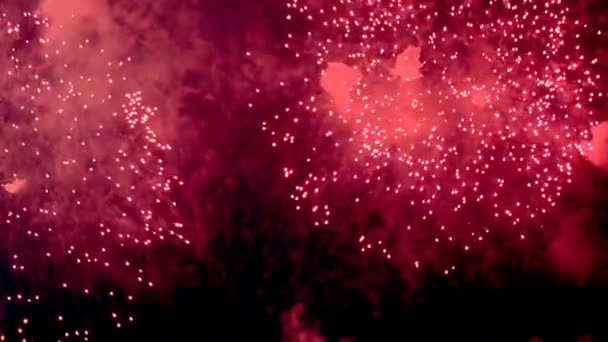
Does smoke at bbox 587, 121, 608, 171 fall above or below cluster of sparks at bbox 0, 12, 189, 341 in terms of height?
below

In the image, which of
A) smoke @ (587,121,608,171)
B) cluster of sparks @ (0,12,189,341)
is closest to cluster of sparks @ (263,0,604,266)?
smoke @ (587,121,608,171)

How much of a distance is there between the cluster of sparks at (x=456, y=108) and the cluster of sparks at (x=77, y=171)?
445 mm

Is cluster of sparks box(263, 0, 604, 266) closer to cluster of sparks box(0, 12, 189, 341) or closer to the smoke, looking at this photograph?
the smoke

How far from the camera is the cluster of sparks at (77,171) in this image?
1903 millimetres

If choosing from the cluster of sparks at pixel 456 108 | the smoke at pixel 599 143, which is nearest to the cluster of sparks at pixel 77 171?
the cluster of sparks at pixel 456 108

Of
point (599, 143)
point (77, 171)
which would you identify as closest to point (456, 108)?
point (599, 143)

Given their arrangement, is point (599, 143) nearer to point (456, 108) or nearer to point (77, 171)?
point (456, 108)

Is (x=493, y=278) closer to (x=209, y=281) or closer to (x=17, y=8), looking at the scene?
(x=209, y=281)

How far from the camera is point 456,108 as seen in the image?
1.86 meters

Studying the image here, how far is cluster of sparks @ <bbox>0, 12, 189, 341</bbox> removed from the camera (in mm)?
1903

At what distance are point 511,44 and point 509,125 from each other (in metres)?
0.19

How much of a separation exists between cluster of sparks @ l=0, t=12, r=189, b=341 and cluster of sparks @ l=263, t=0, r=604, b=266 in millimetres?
445

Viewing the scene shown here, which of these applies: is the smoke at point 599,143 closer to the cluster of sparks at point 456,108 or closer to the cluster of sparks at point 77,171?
the cluster of sparks at point 456,108

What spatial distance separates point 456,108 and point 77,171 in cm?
93
